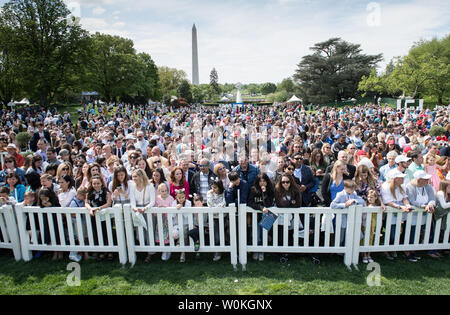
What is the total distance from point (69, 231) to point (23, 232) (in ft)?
2.62

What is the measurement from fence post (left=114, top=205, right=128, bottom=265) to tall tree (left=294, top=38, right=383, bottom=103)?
52.0m

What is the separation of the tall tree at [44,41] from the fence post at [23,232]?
3235 centimetres

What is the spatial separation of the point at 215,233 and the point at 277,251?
102 cm

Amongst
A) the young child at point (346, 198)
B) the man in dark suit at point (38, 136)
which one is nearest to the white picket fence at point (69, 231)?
the young child at point (346, 198)

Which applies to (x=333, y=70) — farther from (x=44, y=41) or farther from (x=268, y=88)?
(x=268, y=88)

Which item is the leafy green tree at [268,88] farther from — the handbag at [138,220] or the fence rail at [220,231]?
the handbag at [138,220]

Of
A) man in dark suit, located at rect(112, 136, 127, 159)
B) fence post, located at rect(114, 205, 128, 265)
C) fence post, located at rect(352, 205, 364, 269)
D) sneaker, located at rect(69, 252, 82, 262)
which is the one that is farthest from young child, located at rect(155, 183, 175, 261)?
man in dark suit, located at rect(112, 136, 127, 159)

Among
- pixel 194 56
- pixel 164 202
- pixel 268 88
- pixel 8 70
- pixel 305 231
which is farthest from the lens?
pixel 268 88

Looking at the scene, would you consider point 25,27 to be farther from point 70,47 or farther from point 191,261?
point 191,261

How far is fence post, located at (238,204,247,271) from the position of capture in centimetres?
398

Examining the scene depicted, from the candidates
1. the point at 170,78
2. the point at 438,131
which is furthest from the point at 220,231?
the point at 170,78

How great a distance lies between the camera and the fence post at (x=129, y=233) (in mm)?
4047

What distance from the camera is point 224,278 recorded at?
12.6 ft
